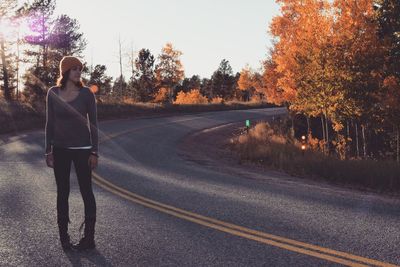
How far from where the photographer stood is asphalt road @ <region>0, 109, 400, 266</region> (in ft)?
13.7

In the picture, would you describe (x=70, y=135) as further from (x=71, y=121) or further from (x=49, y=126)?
(x=49, y=126)

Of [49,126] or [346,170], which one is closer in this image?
[49,126]

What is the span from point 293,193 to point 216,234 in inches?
124

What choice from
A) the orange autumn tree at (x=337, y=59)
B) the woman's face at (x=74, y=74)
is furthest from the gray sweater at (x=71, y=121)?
the orange autumn tree at (x=337, y=59)

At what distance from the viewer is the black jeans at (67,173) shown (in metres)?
4.39

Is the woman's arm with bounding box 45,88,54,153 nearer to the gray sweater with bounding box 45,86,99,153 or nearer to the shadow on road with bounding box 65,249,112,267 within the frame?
the gray sweater with bounding box 45,86,99,153

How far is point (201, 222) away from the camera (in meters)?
5.51

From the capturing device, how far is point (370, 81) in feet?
62.6

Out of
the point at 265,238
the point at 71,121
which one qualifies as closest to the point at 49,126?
the point at 71,121

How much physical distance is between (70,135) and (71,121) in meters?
0.15

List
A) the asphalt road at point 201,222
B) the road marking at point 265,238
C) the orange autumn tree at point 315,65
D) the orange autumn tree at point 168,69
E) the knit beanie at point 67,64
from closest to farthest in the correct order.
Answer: the road marking at point 265,238
the asphalt road at point 201,222
the knit beanie at point 67,64
the orange autumn tree at point 315,65
the orange autumn tree at point 168,69

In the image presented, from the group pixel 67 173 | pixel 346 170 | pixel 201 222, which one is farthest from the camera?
pixel 346 170

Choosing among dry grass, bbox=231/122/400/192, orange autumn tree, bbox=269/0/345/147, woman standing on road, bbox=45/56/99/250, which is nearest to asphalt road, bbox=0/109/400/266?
woman standing on road, bbox=45/56/99/250

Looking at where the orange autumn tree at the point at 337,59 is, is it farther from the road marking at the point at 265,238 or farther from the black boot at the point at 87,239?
the black boot at the point at 87,239
